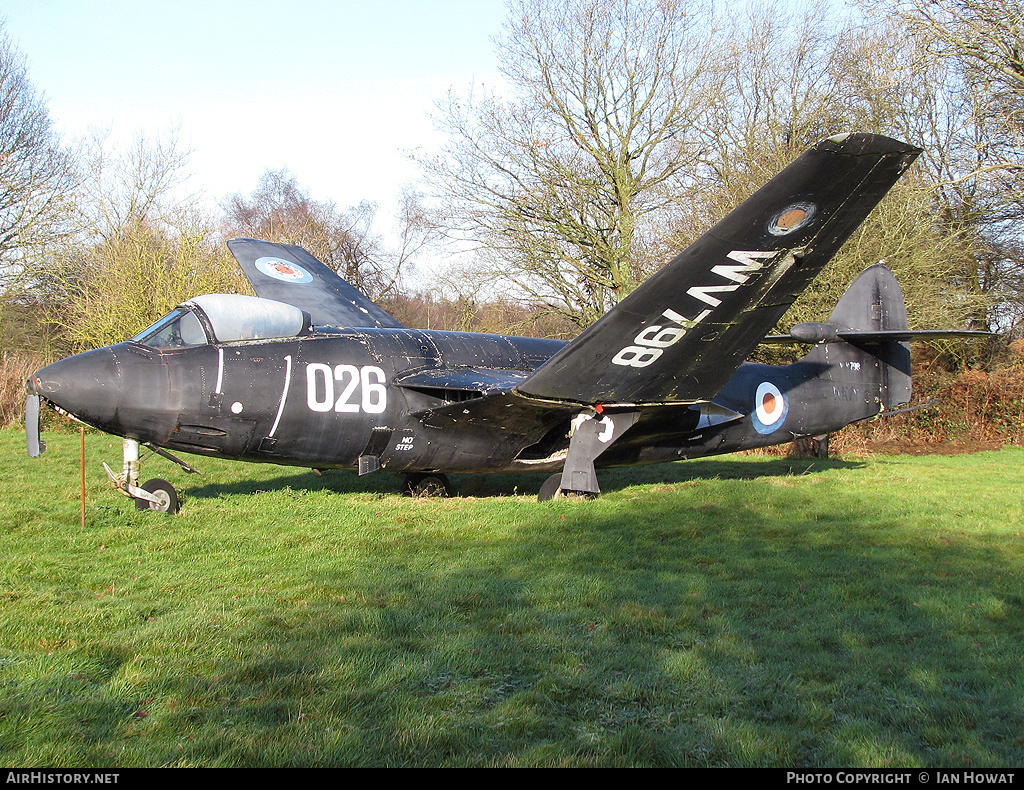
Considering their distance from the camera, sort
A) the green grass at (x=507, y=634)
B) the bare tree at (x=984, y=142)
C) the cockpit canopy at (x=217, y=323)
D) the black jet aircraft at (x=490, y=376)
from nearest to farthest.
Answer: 1. the green grass at (x=507, y=634)
2. the black jet aircraft at (x=490, y=376)
3. the cockpit canopy at (x=217, y=323)
4. the bare tree at (x=984, y=142)

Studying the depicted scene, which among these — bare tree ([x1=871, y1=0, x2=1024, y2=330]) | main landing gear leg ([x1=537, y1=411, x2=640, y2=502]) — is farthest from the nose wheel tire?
bare tree ([x1=871, y1=0, x2=1024, y2=330])

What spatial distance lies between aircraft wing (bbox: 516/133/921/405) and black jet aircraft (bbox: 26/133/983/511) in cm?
2

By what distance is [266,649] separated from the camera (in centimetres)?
446

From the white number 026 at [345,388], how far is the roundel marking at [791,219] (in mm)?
4904

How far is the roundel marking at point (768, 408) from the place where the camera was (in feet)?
38.0

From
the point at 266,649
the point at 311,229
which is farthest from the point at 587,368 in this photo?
the point at 311,229

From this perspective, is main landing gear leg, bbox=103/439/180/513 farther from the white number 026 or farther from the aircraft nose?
the white number 026

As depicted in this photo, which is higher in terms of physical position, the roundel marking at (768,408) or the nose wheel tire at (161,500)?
the roundel marking at (768,408)

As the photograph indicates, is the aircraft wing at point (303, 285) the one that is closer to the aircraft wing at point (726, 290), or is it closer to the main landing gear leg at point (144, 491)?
the main landing gear leg at point (144, 491)

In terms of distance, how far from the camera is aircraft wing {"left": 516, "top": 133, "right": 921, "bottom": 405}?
6.52m

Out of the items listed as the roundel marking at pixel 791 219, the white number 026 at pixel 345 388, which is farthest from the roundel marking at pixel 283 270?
the roundel marking at pixel 791 219

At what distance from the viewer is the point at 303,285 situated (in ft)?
41.6
